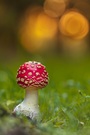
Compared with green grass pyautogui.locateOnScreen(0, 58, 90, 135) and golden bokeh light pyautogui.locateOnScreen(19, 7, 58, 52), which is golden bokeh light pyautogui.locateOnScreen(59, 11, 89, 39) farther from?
green grass pyautogui.locateOnScreen(0, 58, 90, 135)

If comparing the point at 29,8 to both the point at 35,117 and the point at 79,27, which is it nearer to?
the point at 79,27

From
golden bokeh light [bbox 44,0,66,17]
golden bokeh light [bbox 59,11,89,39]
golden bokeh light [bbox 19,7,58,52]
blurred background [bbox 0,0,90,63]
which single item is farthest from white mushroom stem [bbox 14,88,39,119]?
golden bokeh light [bbox 59,11,89,39]

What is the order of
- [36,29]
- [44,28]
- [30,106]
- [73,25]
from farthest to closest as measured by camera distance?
[73,25], [44,28], [36,29], [30,106]

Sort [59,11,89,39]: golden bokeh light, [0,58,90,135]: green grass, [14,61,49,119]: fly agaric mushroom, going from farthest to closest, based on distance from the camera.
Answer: [59,11,89,39]: golden bokeh light
[14,61,49,119]: fly agaric mushroom
[0,58,90,135]: green grass

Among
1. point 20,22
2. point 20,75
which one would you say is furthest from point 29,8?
point 20,75

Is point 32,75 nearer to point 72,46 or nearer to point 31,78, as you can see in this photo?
point 31,78

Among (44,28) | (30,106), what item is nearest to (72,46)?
(44,28)
